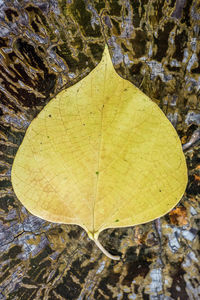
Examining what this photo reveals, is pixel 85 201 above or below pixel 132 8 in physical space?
below

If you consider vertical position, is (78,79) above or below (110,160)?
above

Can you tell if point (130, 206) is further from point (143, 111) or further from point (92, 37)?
point (92, 37)

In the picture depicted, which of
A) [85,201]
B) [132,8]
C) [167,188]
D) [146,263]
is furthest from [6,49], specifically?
[146,263]
